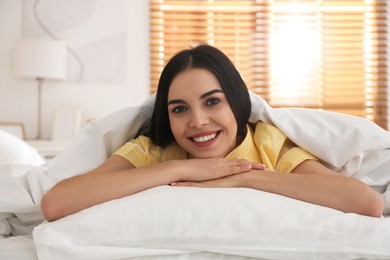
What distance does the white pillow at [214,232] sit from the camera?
800mm

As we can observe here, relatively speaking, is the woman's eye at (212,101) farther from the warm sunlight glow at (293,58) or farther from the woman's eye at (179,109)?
the warm sunlight glow at (293,58)

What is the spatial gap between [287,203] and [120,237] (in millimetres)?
306

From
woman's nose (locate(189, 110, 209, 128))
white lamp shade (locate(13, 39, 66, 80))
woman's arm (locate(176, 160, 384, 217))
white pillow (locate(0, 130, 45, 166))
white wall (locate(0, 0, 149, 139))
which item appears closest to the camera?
woman's arm (locate(176, 160, 384, 217))

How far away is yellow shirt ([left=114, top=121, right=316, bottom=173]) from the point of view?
1223mm

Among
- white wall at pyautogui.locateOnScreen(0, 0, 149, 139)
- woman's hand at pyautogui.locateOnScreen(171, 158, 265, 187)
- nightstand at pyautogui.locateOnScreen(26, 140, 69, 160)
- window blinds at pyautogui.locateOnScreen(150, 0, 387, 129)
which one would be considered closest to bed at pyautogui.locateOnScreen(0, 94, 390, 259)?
woman's hand at pyautogui.locateOnScreen(171, 158, 265, 187)

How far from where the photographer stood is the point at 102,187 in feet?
3.25

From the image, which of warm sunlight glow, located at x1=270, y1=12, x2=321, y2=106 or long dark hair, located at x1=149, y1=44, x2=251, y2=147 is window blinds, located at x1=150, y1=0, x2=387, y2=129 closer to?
warm sunlight glow, located at x1=270, y1=12, x2=321, y2=106

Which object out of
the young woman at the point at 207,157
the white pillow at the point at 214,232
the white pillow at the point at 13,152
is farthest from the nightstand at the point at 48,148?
the white pillow at the point at 214,232

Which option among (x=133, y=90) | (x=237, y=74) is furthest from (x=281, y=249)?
(x=133, y=90)

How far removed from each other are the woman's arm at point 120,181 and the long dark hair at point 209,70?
25 cm

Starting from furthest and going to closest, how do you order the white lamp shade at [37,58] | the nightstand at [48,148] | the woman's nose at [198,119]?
the white lamp shade at [37,58] < the nightstand at [48,148] < the woman's nose at [198,119]

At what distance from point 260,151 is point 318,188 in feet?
0.99

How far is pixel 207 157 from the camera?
4.22ft

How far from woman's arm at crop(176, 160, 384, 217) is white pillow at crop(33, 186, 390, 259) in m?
0.10
